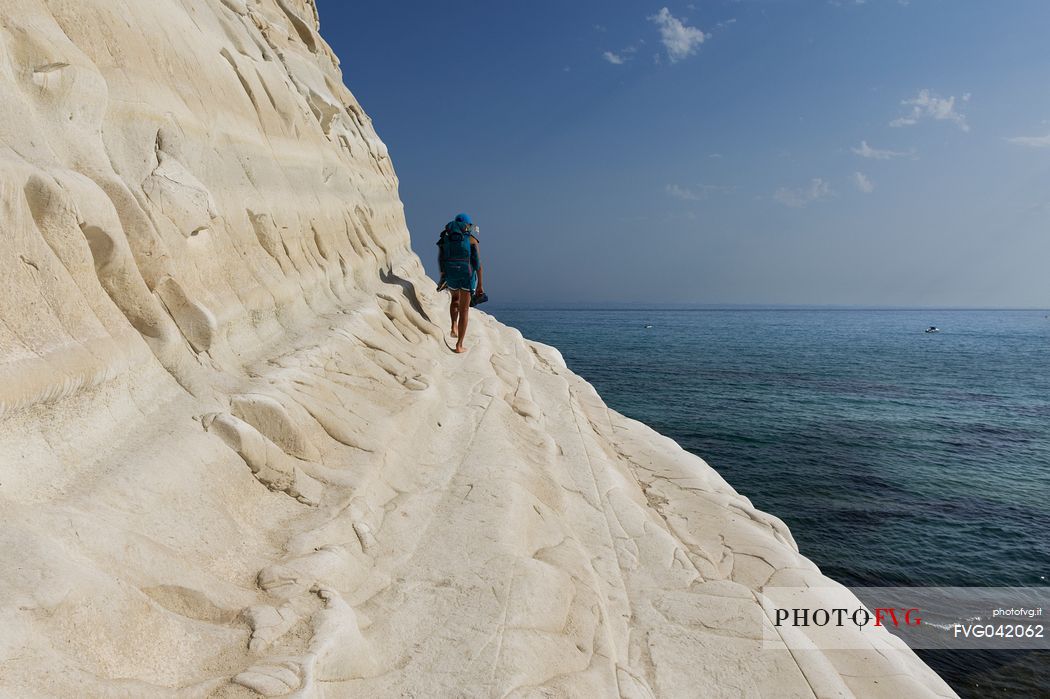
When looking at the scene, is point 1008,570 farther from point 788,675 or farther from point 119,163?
point 119,163

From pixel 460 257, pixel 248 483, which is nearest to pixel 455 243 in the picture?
pixel 460 257

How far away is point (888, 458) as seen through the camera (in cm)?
1520

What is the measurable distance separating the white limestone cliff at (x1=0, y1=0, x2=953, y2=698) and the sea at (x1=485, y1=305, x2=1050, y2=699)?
3.76 m

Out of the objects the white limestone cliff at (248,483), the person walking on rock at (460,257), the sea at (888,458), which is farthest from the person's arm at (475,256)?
the sea at (888,458)

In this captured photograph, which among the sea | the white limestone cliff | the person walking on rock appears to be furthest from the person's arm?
the sea

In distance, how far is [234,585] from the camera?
3047 millimetres

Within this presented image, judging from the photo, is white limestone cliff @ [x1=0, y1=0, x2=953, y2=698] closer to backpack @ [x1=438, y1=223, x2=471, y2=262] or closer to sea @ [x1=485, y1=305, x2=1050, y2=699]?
backpack @ [x1=438, y1=223, x2=471, y2=262]

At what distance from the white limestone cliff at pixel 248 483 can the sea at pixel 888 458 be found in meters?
3.76

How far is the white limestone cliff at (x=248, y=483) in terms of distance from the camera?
8.49 ft

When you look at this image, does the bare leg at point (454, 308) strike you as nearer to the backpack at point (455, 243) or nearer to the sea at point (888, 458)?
the backpack at point (455, 243)

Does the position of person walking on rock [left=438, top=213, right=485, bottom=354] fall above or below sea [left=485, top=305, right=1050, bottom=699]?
above

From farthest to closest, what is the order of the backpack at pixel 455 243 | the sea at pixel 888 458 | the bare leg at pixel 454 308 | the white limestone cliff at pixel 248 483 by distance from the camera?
the bare leg at pixel 454 308 → the sea at pixel 888 458 → the backpack at pixel 455 243 → the white limestone cliff at pixel 248 483

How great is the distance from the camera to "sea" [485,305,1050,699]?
9.18m

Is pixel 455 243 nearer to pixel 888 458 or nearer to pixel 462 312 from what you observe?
pixel 462 312
